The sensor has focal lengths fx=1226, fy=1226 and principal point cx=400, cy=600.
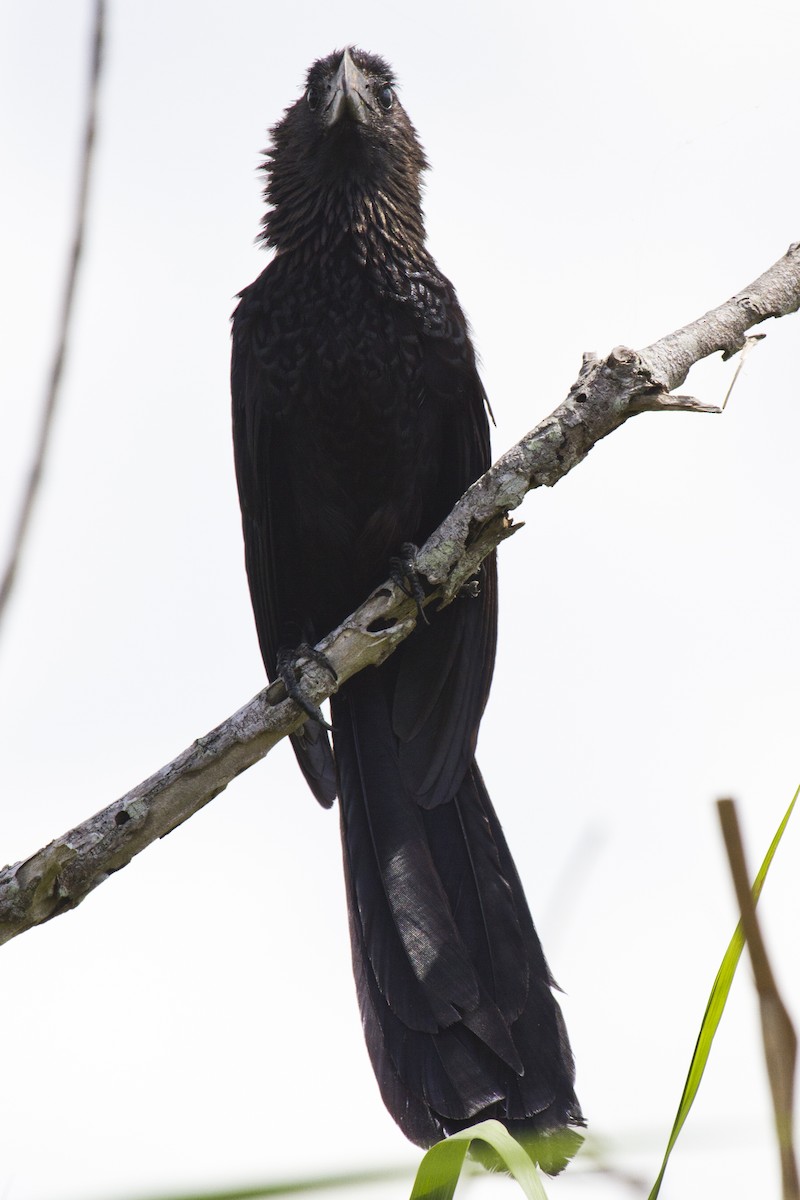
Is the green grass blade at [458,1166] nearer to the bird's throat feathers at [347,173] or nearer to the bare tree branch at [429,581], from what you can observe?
the bare tree branch at [429,581]

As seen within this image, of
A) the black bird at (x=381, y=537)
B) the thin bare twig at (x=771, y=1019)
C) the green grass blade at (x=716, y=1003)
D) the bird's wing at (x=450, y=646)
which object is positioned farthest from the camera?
the bird's wing at (x=450, y=646)

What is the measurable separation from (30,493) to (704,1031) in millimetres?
638

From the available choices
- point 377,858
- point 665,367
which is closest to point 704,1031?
point 665,367

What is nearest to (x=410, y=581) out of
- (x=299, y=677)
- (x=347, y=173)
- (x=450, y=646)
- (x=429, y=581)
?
(x=429, y=581)

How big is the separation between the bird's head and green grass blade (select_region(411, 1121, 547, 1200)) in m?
2.71

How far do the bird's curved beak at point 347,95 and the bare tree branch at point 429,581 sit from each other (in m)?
1.46

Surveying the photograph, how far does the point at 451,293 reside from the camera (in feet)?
10.8

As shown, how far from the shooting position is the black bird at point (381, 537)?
292 centimetres

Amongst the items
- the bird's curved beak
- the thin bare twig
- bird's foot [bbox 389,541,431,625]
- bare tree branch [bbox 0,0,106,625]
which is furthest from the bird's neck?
the thin bare twig

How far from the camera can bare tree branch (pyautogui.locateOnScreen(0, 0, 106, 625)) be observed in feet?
3.05

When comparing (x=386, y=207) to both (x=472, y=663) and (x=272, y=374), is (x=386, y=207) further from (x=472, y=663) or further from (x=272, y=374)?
(x=472, y=663)

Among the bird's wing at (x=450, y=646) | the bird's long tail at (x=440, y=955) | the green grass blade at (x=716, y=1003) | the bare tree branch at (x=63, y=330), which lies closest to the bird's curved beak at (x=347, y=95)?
the bird's wing at (x=450, y=646)

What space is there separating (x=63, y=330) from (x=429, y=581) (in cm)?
170

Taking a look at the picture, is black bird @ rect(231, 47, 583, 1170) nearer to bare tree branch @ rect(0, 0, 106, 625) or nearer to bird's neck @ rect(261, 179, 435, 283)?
bird's neck @ rect(261, 179, 435, 283)
